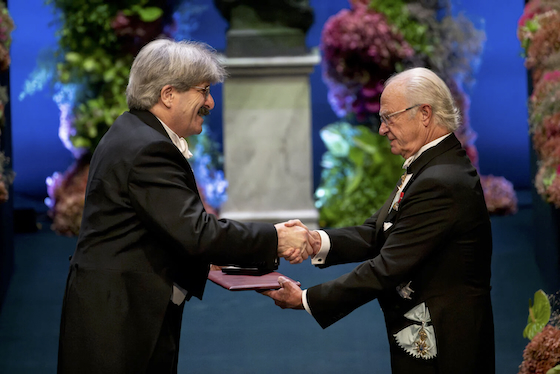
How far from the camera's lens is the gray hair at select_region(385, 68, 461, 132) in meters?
2.13

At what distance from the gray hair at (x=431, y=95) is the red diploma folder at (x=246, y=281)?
71 cm

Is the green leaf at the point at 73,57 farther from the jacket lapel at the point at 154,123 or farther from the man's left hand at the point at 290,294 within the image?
the man's left hand at the point at 290,294

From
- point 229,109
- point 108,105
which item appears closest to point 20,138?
point 108,105

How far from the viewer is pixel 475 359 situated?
6.63 ft

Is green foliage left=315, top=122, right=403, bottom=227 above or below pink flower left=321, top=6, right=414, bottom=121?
below

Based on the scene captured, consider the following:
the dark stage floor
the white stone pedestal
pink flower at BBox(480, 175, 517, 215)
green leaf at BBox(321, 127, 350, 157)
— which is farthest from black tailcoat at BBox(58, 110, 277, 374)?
pink flower at BBox(480, 175, 517, 215)

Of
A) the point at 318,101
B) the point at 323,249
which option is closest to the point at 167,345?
the point at 323,249

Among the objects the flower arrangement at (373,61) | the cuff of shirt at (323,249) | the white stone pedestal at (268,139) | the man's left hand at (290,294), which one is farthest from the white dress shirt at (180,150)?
the flower arrangement at (373,61)

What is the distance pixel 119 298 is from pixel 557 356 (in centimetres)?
181

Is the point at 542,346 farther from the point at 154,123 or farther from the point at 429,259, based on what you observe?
the point at 154,123

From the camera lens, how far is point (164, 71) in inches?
81.0

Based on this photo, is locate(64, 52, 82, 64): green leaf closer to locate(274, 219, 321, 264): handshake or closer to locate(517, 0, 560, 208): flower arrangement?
locate(517, 0, 560, 208): flower arrangement

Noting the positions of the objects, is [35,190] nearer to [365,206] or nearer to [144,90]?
[365,206]

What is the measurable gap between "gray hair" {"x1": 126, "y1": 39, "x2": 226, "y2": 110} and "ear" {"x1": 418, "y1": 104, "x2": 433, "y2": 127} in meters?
0.66
